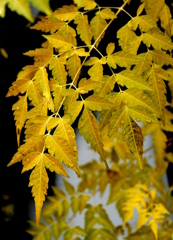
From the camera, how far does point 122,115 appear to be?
2.35ft

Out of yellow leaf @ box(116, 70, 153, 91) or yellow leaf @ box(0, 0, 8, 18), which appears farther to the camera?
yellow leaf @ box(116, 70, 153, 91)

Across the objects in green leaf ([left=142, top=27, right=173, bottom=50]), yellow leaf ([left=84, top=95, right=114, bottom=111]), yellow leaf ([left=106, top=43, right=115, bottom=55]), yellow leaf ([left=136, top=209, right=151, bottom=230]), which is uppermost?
green leaf ([left=142, top=27, right=173, bottom=50])

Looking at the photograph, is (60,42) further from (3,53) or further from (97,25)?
(3,53)

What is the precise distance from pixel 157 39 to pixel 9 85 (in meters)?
0.92

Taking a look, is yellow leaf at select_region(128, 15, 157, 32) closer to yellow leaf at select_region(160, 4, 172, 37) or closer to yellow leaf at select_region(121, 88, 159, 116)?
yellow leaf at select_region(160, 4, 172, 37)

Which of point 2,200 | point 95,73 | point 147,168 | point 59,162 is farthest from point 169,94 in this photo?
point 2,200

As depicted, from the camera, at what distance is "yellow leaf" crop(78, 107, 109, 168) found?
27.5 inches

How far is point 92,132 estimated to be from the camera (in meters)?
0.70

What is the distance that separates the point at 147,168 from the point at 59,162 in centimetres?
95

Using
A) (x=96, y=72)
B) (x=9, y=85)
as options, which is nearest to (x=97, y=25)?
(x=96, y=72)

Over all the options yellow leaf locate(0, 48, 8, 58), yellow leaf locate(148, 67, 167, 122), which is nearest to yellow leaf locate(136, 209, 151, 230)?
yellow leaf locate(148, 67, 167, 122)

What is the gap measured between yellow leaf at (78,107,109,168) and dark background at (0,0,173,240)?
2.13ft

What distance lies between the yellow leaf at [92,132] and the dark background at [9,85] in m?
0.65

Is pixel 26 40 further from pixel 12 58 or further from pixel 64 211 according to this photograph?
pixel 64 211
